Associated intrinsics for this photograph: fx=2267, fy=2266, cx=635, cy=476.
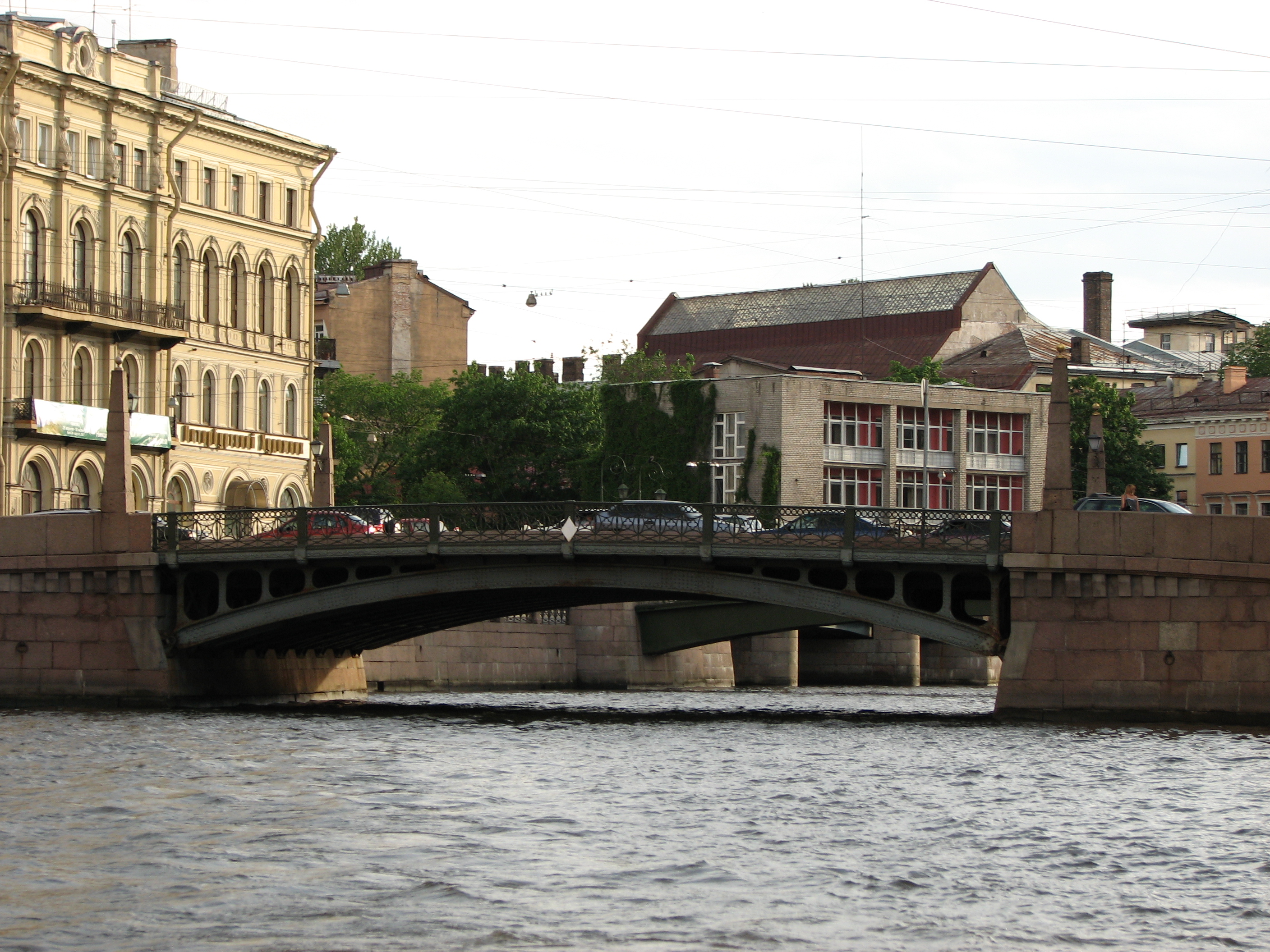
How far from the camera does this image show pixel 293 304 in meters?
63.0

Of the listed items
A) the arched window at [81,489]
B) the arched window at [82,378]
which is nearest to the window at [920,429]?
the arched window at [82,378]

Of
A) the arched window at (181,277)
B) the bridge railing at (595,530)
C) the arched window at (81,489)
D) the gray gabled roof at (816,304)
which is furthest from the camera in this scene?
the gray gabled roof at (816,304)

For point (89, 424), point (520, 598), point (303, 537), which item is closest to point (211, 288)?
point (89, 424)

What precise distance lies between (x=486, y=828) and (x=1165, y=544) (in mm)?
14748

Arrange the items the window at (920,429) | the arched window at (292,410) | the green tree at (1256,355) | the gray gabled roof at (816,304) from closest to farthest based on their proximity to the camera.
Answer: the arched window at (292,410) → the window at (920,429) → the green tree at (1256,355) → the gray gabled roof at (816,304)

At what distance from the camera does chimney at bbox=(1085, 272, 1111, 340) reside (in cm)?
11256

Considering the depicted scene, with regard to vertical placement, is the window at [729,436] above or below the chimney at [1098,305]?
below

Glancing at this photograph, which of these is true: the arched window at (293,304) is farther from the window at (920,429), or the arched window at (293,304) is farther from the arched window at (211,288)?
the window at (920,429)

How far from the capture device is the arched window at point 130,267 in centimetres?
5538

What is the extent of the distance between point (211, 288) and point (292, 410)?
506 centimetres

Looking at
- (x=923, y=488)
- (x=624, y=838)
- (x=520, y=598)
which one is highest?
(x=923, y=488)

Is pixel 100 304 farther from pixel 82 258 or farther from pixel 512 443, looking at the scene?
pixel 512 443

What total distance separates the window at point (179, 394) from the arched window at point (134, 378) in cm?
130

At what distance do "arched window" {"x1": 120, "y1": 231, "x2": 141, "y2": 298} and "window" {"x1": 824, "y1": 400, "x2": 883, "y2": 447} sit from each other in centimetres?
2790
